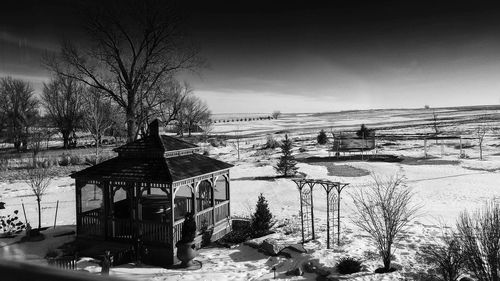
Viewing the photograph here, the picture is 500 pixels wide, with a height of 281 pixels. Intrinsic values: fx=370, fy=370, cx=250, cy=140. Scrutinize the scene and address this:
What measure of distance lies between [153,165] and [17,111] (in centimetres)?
5046

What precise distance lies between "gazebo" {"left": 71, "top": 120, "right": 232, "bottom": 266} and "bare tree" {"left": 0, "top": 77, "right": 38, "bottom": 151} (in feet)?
139

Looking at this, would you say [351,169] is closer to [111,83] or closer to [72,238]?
[111,83]

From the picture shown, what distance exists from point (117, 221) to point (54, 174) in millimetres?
21270

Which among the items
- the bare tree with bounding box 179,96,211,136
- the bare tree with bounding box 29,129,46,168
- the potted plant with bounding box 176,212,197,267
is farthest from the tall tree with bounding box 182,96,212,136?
the potted plant with bounding box 176,212,197,267

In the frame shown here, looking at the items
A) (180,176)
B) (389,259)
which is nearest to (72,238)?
(180,176)

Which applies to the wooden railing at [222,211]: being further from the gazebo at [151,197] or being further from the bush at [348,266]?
the bush at [348,266]

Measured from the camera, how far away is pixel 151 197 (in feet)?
52.5

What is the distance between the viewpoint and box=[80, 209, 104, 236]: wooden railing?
1401 centimetres

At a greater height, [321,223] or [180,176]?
[180,176]

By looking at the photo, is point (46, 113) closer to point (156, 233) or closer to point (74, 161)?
point (74, 161)

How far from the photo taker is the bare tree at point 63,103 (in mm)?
55594

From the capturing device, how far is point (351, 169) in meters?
31.4

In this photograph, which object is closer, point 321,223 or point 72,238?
point 72,238

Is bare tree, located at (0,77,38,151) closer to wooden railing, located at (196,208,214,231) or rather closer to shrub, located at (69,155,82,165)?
shrub, located at (69,155,82,165)
